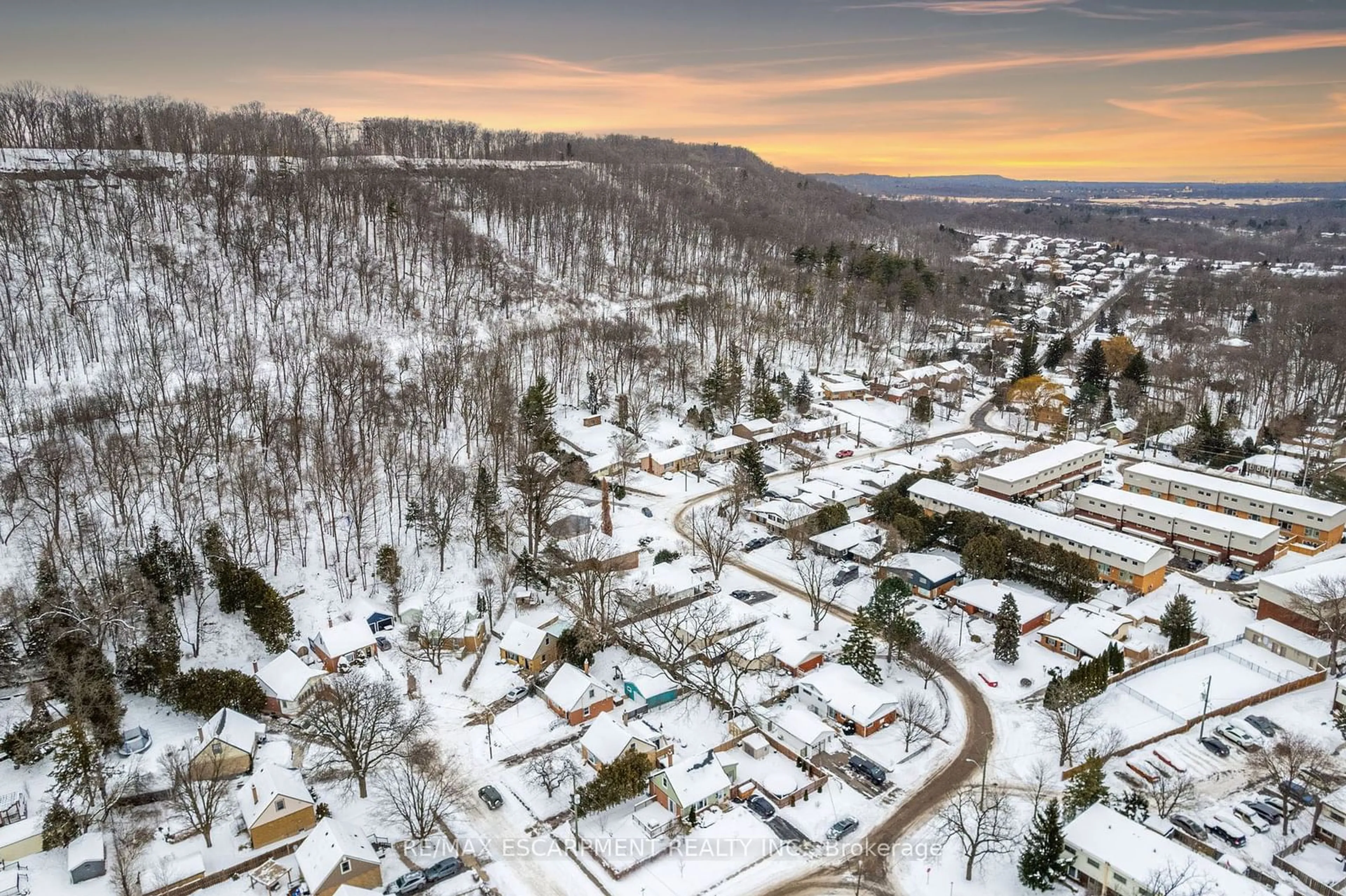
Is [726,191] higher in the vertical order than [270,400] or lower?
higher

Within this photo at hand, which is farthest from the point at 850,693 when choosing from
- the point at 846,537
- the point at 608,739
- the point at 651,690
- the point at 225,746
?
the point at 225,746

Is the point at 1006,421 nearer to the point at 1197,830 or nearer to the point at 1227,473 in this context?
the point at 1227,473

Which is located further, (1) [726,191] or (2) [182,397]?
(1) [726,191]

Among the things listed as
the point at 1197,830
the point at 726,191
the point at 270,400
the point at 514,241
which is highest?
the point at 726,191

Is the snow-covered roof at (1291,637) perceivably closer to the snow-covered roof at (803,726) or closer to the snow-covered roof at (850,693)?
the snow-covered roof at (850,693)

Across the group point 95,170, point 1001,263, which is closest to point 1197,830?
point 95,170

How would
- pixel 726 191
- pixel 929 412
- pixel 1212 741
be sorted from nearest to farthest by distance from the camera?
1. pixel 1212 741
2. pixel 929 412
3. pixel 726 191
